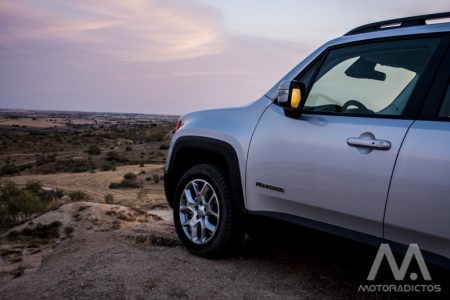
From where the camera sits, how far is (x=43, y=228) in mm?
8469

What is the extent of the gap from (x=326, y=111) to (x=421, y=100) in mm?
725

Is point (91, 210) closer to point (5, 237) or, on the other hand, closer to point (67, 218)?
point (67, 218)

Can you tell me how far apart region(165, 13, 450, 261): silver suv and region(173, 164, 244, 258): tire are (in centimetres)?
1

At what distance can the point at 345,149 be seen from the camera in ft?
10.2

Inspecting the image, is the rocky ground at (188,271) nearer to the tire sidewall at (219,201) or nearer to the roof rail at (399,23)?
the tire sidewall at (219,201)

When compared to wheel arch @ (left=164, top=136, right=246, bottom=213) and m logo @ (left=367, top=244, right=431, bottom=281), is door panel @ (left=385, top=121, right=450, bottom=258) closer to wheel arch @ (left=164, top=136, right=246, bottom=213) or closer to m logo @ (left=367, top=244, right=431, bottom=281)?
m logo @ (left=367, top=244, right=431, bottom=281)

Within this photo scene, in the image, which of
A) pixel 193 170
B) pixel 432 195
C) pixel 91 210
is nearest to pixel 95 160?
pixel 91 210

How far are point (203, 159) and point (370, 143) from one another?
2.09m

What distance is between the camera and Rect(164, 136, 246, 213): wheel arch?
405 cm

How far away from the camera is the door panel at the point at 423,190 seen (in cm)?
259

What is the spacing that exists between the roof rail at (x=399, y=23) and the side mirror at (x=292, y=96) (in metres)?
0.66

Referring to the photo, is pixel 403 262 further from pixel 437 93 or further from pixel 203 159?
pixel 203 159

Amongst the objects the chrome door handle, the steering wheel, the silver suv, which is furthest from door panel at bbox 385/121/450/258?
the steering wheel

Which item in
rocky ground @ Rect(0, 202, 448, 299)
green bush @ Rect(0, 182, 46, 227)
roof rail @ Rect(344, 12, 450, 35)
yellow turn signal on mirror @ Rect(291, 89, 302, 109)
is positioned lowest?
green bush @ Rect(0, 182, 46, 227)
